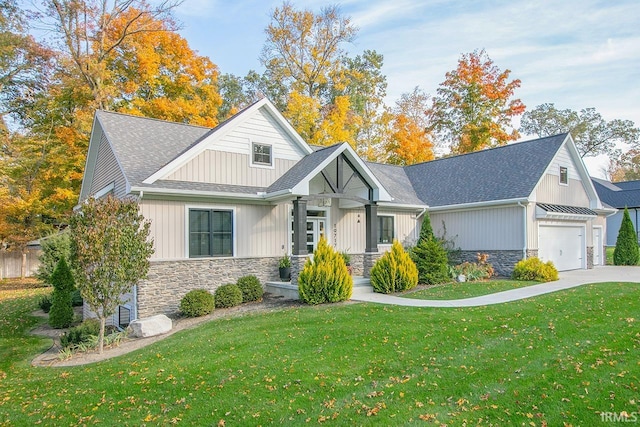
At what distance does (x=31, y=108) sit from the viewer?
75.8ft

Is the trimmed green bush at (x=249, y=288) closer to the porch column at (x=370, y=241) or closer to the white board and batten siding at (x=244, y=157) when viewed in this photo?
the white board and batten siding at (x=244, y=157)

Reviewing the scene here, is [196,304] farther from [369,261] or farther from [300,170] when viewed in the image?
[369,261]

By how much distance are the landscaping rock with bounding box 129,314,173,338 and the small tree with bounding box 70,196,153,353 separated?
97cm

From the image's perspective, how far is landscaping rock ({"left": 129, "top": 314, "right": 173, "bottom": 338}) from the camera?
32.8 ft

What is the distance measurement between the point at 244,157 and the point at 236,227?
2.41 m

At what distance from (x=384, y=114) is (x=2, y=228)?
82.5 ft

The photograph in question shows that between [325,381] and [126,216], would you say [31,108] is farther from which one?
[325,381]

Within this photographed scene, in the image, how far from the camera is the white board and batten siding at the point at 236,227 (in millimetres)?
11703

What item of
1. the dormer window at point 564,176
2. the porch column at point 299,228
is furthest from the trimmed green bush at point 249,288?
the dormer window at point 564,176

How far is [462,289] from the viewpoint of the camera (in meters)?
12.6

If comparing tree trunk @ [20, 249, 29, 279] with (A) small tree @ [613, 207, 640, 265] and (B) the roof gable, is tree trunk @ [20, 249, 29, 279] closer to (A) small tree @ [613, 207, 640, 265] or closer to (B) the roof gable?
(B) the roof gable

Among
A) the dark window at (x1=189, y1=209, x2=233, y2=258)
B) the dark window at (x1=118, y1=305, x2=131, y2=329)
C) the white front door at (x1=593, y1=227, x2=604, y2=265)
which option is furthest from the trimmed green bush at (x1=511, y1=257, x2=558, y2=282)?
the dark window at (x1=118, y1=305, x2=131, y2=329)

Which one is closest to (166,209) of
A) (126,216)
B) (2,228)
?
(126,216)

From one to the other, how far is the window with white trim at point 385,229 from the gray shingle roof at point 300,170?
472 centimetres
